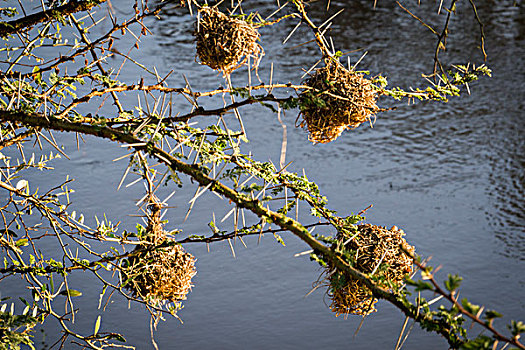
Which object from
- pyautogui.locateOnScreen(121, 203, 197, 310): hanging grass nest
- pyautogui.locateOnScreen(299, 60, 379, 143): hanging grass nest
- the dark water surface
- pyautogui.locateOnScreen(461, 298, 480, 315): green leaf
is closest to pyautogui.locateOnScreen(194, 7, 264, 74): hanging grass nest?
pyautogui.locateOnScreen(299, 60, 379, 143): hanging grass nest

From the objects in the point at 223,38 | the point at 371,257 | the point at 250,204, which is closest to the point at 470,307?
the point at 250,204

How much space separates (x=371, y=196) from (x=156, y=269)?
190 centimetres

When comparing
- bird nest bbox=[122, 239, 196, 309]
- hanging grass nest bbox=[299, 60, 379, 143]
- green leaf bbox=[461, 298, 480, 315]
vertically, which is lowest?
green leaf bbox=[461, 298, 480, 315]

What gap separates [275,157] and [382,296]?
237 centimetres

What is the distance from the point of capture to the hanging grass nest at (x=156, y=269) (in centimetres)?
105

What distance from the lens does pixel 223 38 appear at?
1008 millimetres

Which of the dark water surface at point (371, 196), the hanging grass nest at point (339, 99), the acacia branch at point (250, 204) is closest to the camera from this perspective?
the acacia branch at point (250, 204)

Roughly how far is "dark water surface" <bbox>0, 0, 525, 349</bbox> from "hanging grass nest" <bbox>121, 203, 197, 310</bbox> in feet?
3.13

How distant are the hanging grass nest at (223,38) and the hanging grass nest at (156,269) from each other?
248 mm

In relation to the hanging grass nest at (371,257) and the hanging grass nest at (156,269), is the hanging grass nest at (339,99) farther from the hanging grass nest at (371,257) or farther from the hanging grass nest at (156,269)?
the hanging grass nest at (156,269)

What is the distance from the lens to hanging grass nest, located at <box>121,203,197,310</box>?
105cm

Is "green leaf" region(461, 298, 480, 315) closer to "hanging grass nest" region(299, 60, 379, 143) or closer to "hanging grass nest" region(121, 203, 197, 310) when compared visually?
"hanging grass nest" region(299, 60, 379, 143)

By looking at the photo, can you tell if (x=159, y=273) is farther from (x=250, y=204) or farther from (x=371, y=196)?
(x=371, y=196)

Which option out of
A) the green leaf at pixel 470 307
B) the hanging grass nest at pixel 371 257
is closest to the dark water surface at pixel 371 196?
the hanging grass nest at pixel 371 257
